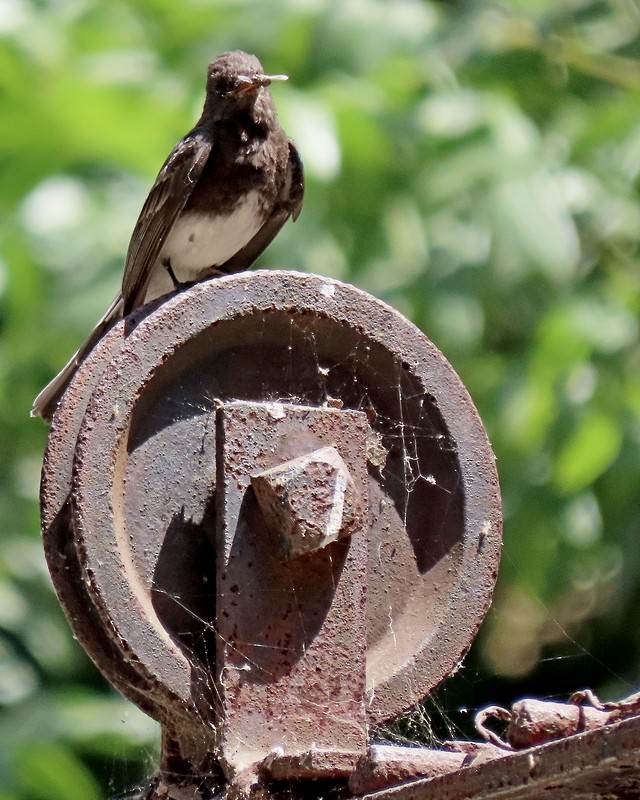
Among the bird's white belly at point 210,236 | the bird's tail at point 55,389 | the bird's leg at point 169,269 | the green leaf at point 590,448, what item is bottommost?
the green leaf at point 590,448

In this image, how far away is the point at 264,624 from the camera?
74.6 inches

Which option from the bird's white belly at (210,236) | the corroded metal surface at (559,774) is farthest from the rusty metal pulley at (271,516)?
the bird's white belly at (210,236)

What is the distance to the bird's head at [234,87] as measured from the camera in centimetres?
377

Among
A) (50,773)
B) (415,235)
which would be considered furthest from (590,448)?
(50,773)

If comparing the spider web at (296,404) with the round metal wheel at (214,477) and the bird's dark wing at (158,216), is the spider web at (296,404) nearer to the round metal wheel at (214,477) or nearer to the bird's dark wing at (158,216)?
the round metal wheel at (214,477)

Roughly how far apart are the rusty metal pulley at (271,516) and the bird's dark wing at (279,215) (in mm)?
1788

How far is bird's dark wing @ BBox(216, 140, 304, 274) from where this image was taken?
3.87 m

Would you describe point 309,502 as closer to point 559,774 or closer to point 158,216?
point 559,774

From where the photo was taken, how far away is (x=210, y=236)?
3.73m

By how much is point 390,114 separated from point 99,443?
2838 mm

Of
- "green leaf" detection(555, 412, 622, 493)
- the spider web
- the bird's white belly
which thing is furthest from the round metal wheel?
"green leaf" detection(555, 412, 622, 493)

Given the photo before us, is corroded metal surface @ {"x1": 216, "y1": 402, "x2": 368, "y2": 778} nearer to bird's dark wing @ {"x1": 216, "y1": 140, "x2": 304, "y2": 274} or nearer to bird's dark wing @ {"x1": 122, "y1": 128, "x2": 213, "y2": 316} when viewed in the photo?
bird's dark wing @ {"x1": 122, "y1": 128, "x2": 213, "y2": 316}

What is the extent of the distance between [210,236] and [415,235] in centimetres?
116

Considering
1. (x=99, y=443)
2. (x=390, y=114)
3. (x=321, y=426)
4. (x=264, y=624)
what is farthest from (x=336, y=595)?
(x=390, y=114)
